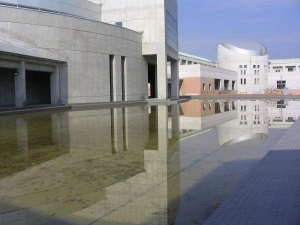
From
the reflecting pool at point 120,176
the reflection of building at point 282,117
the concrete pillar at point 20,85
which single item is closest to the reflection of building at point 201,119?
the reflection of building at point 282,117

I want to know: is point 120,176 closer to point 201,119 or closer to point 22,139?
point 22,139

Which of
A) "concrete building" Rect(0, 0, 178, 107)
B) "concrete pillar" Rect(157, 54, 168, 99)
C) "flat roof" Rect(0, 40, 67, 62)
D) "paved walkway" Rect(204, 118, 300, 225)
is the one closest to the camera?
"paved walkway" Rect(204, 118, 300, 225)

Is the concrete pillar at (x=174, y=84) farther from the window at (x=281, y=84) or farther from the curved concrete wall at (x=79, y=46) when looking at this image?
the window at (x=281, y=84)

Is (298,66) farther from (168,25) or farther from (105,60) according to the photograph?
(105,60)

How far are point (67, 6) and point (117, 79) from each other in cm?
1014

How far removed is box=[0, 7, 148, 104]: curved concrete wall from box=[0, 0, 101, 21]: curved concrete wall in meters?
5.04

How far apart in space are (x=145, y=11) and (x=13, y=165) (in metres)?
35.2

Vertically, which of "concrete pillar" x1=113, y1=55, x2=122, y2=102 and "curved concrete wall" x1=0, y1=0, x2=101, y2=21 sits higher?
"curved concrete wall" x1=0, y1=0, x2=101, y2=21

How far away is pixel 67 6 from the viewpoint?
3731 centimetres

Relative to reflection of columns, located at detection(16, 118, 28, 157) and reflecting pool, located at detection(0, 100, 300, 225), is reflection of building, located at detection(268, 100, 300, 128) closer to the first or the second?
reflecting pool, located at detection(0, 100, 300, 225)

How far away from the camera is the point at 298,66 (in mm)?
92312

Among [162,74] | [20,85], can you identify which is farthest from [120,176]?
[162,74]

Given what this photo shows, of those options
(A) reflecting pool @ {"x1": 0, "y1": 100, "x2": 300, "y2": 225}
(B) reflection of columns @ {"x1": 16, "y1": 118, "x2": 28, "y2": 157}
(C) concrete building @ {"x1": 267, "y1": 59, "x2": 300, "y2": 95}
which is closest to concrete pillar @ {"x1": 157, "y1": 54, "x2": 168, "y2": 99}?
(B) reflection of columns @ {"x1": 16, "y1": 118, "x2": 28, "y2": 157}

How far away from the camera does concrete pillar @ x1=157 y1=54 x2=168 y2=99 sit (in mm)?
39250
